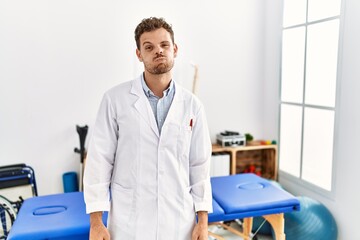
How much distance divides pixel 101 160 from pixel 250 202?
3.15ft

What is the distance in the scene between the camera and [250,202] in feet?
6.12

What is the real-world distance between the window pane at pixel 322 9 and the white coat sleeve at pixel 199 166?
1735 millimetres

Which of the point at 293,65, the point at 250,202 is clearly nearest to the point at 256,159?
the point at 293,65

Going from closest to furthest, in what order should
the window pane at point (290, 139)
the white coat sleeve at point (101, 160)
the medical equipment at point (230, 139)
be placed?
the white coat sleeve at point (101, 160), the window pane at point (290, 139), the medical equipment at point (230, 139)

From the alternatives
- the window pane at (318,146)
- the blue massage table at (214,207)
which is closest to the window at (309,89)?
the window pane at (318,146)

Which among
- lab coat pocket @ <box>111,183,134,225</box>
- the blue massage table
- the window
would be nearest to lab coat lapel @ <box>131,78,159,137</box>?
lab coat pocket @ <box>111,183,134,225</box>

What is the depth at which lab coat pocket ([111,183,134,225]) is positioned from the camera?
4.57 ft

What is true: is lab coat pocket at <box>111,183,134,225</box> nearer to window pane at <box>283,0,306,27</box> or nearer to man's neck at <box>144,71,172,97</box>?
man's neck at <box>144,71,172,97</box>

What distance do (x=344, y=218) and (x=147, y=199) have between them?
1875mm

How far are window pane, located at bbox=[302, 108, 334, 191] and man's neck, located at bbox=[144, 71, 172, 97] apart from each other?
175cm

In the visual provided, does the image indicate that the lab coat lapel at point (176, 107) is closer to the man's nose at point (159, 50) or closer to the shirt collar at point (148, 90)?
the shirt collar at point (148, 90)

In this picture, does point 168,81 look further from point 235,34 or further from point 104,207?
point 235,34

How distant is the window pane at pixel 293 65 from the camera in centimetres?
296

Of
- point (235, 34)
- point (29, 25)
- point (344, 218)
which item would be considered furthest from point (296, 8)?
point (29, 25)
